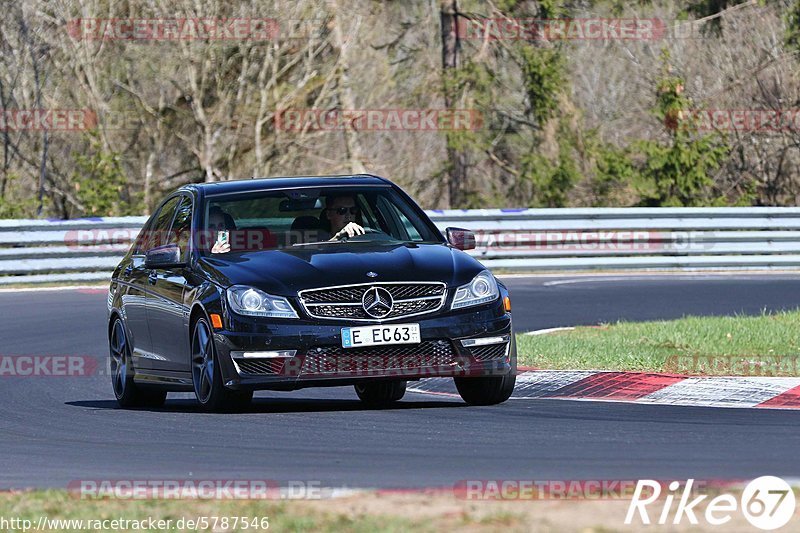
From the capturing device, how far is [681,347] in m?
12.9

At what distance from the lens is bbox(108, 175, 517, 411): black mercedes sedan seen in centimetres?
925

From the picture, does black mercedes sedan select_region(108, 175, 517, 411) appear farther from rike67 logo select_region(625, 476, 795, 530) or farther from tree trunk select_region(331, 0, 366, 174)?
tree trunk select_region(331, 0, 366, 174)

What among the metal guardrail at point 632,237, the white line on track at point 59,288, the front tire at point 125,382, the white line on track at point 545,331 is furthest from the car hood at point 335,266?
the metal guardrail at point 632,237

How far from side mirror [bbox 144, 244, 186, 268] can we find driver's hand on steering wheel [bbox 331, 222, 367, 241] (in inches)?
40.9

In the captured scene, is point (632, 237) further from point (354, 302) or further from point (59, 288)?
point (354, 302)

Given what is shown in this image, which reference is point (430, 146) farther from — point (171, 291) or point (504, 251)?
point (171, 291)

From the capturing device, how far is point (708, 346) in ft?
42.1

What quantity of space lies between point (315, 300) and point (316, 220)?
4.29 feet

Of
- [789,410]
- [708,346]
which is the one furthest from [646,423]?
[708,346]

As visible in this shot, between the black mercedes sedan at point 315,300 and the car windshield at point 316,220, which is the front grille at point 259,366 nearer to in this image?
the black mercedes sedan at point 315,300

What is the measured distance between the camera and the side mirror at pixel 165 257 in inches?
404

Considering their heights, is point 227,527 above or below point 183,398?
above

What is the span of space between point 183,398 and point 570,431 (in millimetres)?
4904

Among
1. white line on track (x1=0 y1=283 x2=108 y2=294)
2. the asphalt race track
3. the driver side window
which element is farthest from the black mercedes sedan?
white line on track (x1=0 y1=283 x2=108 y2=294)
